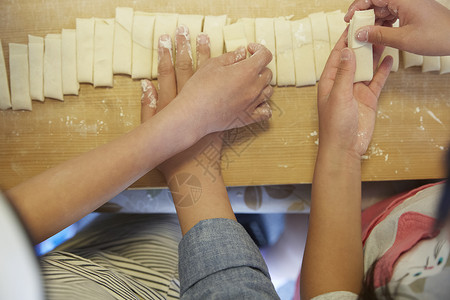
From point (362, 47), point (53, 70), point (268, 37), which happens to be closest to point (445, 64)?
point (362, 47)

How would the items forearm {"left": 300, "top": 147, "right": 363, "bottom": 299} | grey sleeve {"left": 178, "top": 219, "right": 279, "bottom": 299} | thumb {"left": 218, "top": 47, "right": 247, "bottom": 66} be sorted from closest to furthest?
grey sleeve {"left": 178, "top": 219, "right": 279, "bottom": 299} → forearm {"left": 300, "top": 147, "right": 363, "bottom": 299} → thumb {"left": 218, "top": 47, "right": 247, "bottom": 66}

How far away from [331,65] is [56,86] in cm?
76

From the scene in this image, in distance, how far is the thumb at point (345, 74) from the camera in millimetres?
799

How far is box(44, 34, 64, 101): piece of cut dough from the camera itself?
0.89m

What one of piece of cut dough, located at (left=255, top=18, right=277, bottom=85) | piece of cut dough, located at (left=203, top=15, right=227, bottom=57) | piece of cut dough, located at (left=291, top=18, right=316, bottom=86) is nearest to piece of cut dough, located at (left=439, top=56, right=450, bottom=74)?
piece of cut dough, located at (left=291, top=18, right=316, bottom=86)

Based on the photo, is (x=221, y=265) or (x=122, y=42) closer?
(x=221, y=265)

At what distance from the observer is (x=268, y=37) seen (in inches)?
34.8

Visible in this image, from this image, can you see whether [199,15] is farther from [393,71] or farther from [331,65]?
[393,71]

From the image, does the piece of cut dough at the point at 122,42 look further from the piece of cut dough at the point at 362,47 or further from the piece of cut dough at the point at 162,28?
the piece of cut dough at the point at 362,47

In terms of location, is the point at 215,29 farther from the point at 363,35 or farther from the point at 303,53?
the point at 363,35

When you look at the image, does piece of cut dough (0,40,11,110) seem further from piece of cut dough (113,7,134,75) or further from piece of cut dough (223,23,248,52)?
piece of cut dough (223,23,248,52)

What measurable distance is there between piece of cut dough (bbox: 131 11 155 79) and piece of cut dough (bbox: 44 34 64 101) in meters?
0.21

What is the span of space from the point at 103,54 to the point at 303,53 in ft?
1.84

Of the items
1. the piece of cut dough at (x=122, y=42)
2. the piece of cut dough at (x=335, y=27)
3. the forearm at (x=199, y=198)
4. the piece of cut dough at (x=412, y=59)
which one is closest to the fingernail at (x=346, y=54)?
the piece of cut dough at (x=335, y=27)
